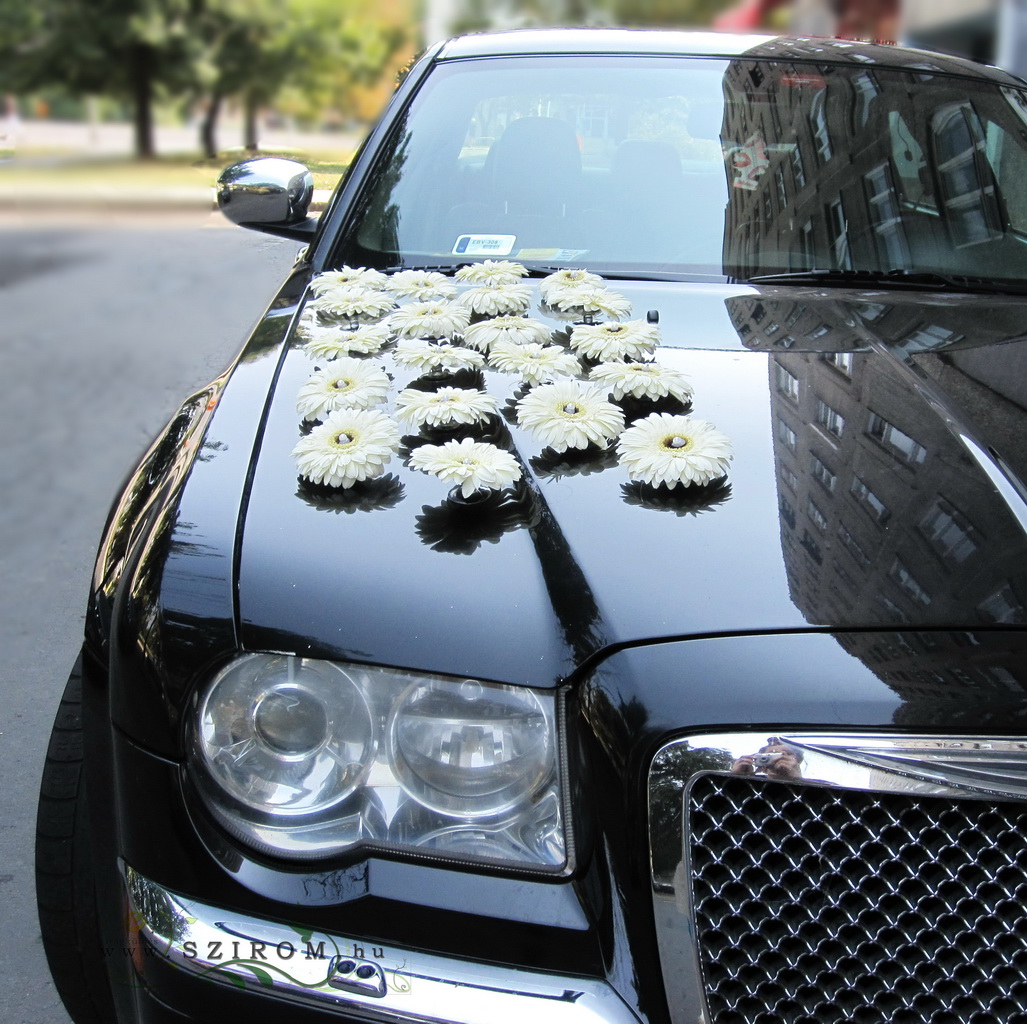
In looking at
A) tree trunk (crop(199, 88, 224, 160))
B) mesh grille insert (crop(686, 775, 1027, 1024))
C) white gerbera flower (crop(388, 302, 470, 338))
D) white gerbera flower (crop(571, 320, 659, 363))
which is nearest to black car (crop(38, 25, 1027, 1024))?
mesh grille insert (crop(686, 775, 1027, 1024))

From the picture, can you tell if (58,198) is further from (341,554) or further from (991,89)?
(341,554)

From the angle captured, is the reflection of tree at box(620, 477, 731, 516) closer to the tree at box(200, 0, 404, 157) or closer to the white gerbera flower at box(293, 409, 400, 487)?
the white gerbera flower at box(293, 409, 400, 487)

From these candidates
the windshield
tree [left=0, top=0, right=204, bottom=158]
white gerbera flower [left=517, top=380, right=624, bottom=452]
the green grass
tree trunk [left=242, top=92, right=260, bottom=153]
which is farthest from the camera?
tree trunk [left=242, top=92, right=260, bottom=153]

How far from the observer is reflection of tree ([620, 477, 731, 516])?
150 cm

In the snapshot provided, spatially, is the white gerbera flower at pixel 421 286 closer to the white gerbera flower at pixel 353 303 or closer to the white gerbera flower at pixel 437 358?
the white gerbera flower at pixel 353 303

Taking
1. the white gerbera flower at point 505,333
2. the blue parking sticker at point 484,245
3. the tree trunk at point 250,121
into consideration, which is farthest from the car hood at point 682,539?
the tree trunk at point 250,121

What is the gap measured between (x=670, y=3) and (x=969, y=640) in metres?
16.6

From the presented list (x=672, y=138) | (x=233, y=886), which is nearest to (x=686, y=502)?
(x=233, y=886)

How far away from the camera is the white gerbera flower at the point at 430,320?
82.2 inches

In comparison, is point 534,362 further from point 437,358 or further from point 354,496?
point 354,496

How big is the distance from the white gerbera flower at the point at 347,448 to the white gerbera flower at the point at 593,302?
0.62m

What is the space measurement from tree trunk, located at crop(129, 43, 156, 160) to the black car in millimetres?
3354

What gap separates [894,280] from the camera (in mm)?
2359

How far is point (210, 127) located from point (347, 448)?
438cm
